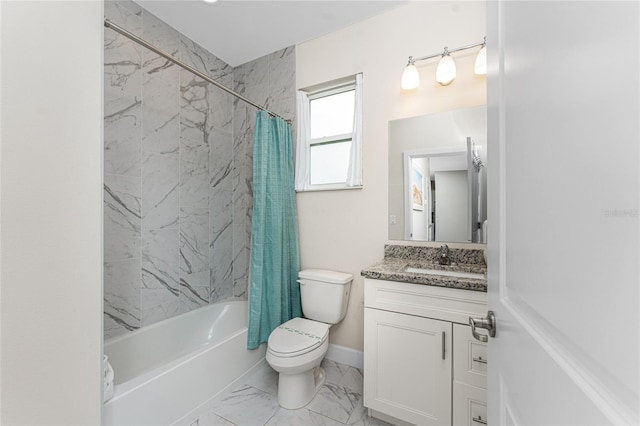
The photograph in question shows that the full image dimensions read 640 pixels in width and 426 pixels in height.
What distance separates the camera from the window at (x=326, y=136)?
83.4 inches

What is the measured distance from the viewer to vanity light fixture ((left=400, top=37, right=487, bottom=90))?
1540 mm

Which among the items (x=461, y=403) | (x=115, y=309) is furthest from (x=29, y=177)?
(x=461, y=403)

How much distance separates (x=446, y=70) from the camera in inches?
63.4

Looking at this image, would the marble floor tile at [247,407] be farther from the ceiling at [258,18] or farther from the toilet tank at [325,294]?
the ceiling at [258,18]

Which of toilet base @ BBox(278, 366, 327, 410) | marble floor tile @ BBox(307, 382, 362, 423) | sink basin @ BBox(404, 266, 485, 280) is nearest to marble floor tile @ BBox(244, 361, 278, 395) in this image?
toilet base @ BBox(278, 366, 327, 410)

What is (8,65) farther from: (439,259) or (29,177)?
(439,259)

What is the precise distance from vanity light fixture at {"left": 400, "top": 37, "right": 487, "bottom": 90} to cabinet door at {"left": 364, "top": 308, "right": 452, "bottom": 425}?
1.48 meters

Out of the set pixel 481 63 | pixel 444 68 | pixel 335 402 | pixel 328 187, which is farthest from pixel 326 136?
pixel 335 402

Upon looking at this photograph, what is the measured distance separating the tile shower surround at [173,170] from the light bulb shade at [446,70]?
4.07 feet

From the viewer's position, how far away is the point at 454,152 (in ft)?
5.57

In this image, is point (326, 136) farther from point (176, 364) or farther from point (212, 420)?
point (212, 420)

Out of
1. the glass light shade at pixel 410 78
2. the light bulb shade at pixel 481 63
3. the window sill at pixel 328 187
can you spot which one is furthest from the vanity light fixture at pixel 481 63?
the window sill at pixel 328 187

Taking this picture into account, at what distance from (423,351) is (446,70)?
5.52 feet

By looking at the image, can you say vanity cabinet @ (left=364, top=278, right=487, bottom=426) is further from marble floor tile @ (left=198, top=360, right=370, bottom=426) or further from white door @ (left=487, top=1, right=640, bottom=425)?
white door @ (left=487, top=1, right=640, bottom=425)
